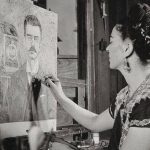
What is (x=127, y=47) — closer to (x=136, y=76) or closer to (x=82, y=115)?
(x=136, y=76)

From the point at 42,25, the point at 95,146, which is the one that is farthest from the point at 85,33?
the point at 95,146

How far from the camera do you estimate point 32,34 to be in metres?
1.77

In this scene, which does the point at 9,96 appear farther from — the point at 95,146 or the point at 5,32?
the point at 95,146

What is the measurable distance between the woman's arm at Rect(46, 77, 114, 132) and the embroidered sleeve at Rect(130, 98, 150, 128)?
413 mm

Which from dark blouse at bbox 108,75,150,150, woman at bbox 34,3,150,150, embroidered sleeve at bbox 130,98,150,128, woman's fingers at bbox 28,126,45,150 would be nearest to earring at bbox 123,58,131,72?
woman at bbox 34,3,150,150

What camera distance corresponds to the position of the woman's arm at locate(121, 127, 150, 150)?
1.59 m

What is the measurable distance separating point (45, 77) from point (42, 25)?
0.94 feet

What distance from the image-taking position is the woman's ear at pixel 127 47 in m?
1.83

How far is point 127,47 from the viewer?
184cm

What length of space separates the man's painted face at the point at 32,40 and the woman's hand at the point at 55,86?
20 cm

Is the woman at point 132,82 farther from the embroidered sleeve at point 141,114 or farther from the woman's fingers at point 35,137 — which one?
the woman's fingers at point 35,137

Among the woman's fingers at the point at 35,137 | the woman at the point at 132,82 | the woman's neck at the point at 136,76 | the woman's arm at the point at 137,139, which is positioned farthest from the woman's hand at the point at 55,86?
the woman's arm at the point at 137,139

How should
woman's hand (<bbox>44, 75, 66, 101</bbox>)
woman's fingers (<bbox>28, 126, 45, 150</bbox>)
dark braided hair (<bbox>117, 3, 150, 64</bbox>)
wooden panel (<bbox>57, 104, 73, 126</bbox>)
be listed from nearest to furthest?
1. woman's fingers (<bbox>28, 126, 45, 150</bbox>)
2. dark braided hair (<bbox>117, 3, 150, 64</bbox>)
3. woman's hand (<bbox>44, 75, 66, 101</bbox>)
4. wooden panel (<bbox>57, 104, 73, 126</bbox>)

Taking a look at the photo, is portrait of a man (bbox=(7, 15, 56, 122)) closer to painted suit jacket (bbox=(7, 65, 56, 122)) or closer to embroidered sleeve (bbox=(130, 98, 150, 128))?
painted suit jacket (bbox=(7, 65, 56, 122))
